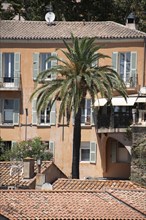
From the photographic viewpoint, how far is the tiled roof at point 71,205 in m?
34.3

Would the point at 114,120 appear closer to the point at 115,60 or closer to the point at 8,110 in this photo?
the point at 115,60

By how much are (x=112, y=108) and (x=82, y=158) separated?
481cm

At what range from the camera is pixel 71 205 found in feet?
118

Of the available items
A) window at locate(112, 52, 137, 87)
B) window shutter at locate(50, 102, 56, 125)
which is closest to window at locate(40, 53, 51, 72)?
window shutter at locate(50, 102, 56, 125)

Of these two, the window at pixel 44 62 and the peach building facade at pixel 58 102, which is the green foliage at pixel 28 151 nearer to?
the peach building facade at pixel 58 102

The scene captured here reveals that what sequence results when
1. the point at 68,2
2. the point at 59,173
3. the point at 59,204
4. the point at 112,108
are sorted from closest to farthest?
1. the point at 59,204
2. the point at 59,173
3. the point at 112,108
4. the point at 68,2

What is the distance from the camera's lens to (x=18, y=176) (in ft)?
155

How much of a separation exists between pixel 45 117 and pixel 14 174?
45.2 feet

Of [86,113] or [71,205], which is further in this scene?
[86,113]

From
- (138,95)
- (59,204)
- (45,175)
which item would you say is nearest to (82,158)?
(138,95)

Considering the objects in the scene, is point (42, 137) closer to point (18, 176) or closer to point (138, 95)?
point (138, 95)

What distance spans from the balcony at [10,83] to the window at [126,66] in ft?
23.0

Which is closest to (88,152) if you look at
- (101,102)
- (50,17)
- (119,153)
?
(119,153)

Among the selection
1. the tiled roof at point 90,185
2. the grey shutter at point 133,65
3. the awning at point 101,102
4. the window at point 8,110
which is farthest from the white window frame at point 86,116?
the tiled roof at point 90,185
